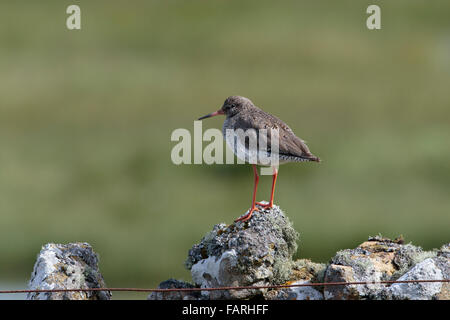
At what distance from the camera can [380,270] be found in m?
5.57

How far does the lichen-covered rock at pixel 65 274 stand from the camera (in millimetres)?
5352

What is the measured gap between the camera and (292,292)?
5512 millimetres

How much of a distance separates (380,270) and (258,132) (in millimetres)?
1641

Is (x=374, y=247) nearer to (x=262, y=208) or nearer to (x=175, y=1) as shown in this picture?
(x=262, y=208)

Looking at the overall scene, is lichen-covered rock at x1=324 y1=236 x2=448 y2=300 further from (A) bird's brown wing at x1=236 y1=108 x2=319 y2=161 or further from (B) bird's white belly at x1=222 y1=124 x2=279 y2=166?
(B) bird's white belly at x1=222 y1=124 x2=279 y2=166

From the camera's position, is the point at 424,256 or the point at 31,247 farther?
the point at 31,247

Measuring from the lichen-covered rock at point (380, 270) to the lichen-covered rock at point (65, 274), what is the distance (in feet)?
6.01

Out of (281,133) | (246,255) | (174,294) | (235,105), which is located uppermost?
(235,105)

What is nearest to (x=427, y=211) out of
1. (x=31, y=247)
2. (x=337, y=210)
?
(x=337, y=210)

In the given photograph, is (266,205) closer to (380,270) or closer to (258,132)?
(258,132)

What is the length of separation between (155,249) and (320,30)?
15.0m

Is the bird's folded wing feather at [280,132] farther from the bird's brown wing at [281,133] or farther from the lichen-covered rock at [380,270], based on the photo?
the lichen-covered rock at [380,270]

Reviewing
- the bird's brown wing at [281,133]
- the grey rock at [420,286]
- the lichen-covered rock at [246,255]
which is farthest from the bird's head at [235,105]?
the grey rock at [420,286]

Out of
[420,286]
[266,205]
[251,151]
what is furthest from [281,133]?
[420,286]
